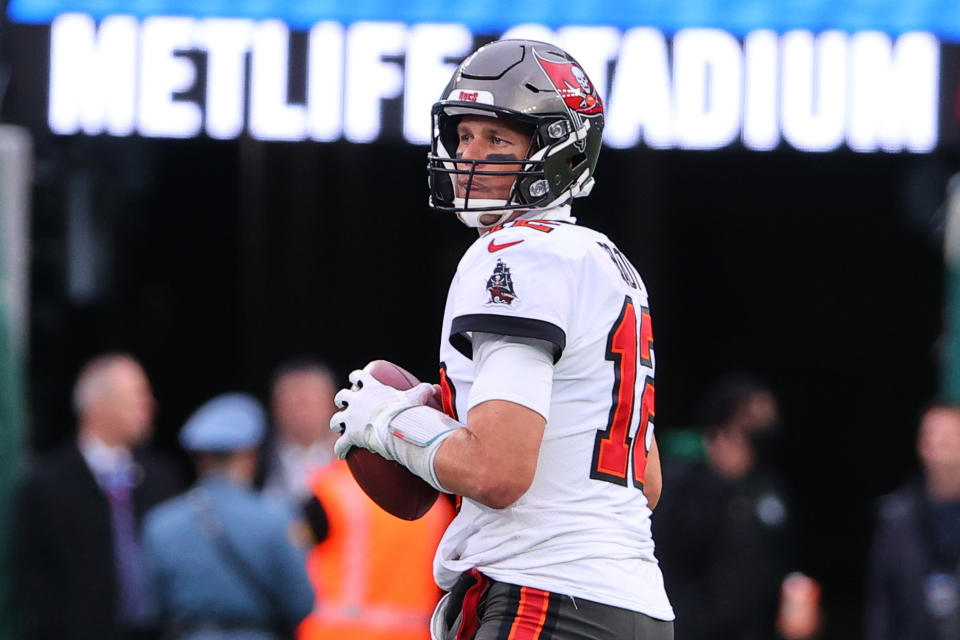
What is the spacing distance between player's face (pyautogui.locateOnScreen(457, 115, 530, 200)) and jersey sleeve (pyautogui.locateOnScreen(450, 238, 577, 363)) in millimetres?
251

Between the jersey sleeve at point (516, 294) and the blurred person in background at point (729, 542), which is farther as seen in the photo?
the blurred person in background at point (729, 542)

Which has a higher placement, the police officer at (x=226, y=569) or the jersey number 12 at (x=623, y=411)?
the jersey number 12 at (x=623, y=411)

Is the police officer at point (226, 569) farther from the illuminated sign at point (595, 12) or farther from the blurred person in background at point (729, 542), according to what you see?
the illuminated sign at point (595, 12)

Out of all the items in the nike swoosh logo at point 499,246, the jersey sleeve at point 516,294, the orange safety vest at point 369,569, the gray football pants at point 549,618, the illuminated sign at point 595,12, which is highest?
the illuminated sign at point 595,12

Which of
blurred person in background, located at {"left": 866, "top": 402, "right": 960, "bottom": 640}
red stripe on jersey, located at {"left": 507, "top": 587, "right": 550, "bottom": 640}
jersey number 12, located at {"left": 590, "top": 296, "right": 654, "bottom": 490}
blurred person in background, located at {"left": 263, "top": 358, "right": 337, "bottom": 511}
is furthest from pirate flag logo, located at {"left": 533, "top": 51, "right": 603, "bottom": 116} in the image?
blurred person in background, located at {"left": 263, "top": 358, "right": 337, "bottom": 511}

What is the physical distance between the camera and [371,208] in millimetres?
11258

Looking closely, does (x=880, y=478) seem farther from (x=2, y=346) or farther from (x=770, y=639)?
(x=2, y=346)

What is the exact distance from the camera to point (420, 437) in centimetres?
274

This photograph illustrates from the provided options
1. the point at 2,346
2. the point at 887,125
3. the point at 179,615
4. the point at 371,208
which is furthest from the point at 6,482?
the point at 371,208

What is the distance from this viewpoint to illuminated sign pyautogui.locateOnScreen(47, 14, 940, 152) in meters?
7.26

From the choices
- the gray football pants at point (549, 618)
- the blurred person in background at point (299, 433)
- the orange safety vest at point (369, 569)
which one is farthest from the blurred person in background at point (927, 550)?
the gray football pants at point (549, 618)

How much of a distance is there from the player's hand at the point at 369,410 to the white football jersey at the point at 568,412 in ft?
0.34

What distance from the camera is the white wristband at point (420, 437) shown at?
2.72 meters

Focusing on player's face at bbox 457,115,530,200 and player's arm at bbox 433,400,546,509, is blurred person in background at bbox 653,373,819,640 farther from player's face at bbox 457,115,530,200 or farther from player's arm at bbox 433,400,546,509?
player's arm at bbox 433,400,546,509
